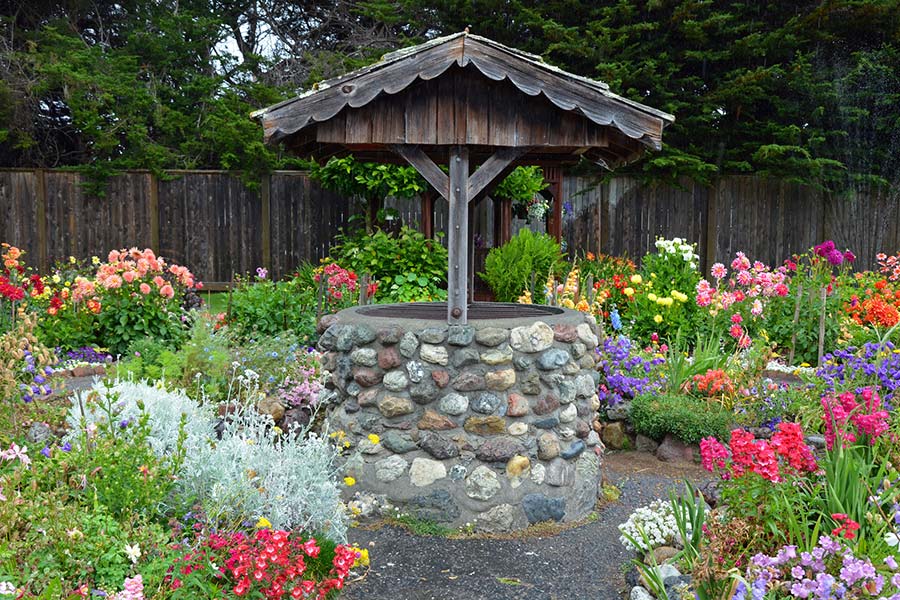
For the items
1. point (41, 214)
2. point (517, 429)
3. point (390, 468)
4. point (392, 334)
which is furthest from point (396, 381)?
point (41, 214)

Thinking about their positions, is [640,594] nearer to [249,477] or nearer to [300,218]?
[249,477]

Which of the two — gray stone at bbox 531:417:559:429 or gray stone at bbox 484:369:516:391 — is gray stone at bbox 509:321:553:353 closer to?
gray stone at bbox 484:369:516:391

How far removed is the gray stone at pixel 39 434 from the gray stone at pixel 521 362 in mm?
2321

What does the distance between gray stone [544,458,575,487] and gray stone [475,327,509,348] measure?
725mm

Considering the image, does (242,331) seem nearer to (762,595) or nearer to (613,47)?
(762,595)

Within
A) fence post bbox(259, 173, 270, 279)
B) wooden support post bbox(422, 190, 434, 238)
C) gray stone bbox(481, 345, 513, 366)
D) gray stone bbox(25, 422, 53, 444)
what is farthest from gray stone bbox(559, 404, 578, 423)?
fence post bbox(259, 173, 270, 279)

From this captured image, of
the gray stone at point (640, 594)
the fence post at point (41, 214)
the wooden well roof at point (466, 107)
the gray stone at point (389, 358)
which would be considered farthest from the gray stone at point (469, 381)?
the fence post at point (41, 214)

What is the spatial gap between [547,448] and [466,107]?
1838 millimetres

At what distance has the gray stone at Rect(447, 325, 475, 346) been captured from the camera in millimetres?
3912

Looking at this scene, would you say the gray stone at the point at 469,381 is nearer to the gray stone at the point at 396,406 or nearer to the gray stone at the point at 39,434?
the gray stone at the point at 396,406

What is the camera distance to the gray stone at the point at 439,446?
154 inches

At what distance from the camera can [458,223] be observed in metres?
4.01

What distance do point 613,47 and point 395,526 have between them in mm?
10326

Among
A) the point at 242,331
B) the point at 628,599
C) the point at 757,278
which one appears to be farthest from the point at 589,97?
the point at 242,331
